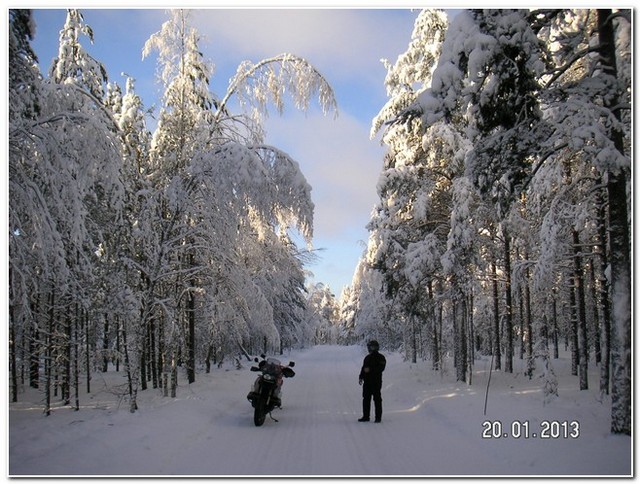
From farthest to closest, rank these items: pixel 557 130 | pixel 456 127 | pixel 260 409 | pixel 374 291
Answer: pixel 374 291 < pixel 456 127 < pixel 260 409 < pixel 557 130

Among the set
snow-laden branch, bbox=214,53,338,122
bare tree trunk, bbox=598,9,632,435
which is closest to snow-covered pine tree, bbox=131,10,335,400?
snow-laden branch, bbox=214,53,338,122

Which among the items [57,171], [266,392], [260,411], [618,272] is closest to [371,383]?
[266,392]

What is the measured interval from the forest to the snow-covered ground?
0.98 metres

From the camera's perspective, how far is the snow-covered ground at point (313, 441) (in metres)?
5.76

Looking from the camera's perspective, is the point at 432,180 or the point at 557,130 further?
the point at 432,180

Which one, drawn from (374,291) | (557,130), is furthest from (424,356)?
(557,130)

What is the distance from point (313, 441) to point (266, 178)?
15.9 ft

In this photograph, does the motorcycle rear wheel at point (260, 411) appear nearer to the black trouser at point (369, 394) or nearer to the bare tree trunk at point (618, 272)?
the black trouser at point (369, 394)

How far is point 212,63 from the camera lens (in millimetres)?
12500

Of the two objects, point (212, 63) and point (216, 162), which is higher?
point (212, 63)

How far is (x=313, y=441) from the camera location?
7.51m

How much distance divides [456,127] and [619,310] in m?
9.97

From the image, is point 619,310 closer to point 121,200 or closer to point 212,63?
point 121,200

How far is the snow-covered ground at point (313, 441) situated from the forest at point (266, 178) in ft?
3.21
